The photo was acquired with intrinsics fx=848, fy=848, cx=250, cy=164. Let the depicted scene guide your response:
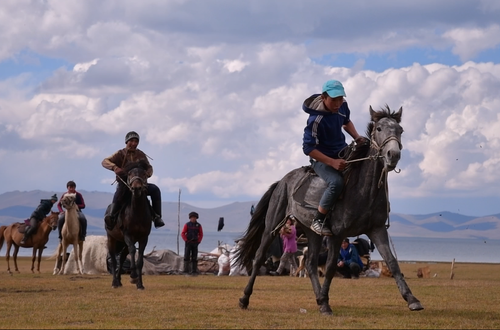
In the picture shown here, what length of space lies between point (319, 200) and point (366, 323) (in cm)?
212

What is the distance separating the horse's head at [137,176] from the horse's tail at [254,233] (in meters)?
3.73

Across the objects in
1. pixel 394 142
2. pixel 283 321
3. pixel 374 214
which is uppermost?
pixel 394 142

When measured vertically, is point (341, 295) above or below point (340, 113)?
below

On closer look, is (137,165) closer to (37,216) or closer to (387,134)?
(387,134)

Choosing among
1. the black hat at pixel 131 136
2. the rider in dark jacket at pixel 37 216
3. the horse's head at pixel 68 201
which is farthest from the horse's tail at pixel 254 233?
the rider in dark jacket at pixel 37 216

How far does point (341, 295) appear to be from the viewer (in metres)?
15.4

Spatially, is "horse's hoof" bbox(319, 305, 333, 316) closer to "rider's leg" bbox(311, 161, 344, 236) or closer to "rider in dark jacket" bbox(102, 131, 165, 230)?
"rider's leg" bbox(311, 161, 344, 236)

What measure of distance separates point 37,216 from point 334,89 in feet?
69.5

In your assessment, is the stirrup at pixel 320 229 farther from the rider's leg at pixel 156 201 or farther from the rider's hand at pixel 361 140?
the rider's leg at pixel 156 201

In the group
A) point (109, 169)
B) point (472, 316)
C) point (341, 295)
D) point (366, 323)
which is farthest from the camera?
point (109, 169)

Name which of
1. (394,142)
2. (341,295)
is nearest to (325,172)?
(394,142)

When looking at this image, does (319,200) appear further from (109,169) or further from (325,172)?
(109,169)

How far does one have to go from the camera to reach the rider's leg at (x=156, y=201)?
17.6 m

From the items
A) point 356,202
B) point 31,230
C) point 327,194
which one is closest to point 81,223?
point 31,230
